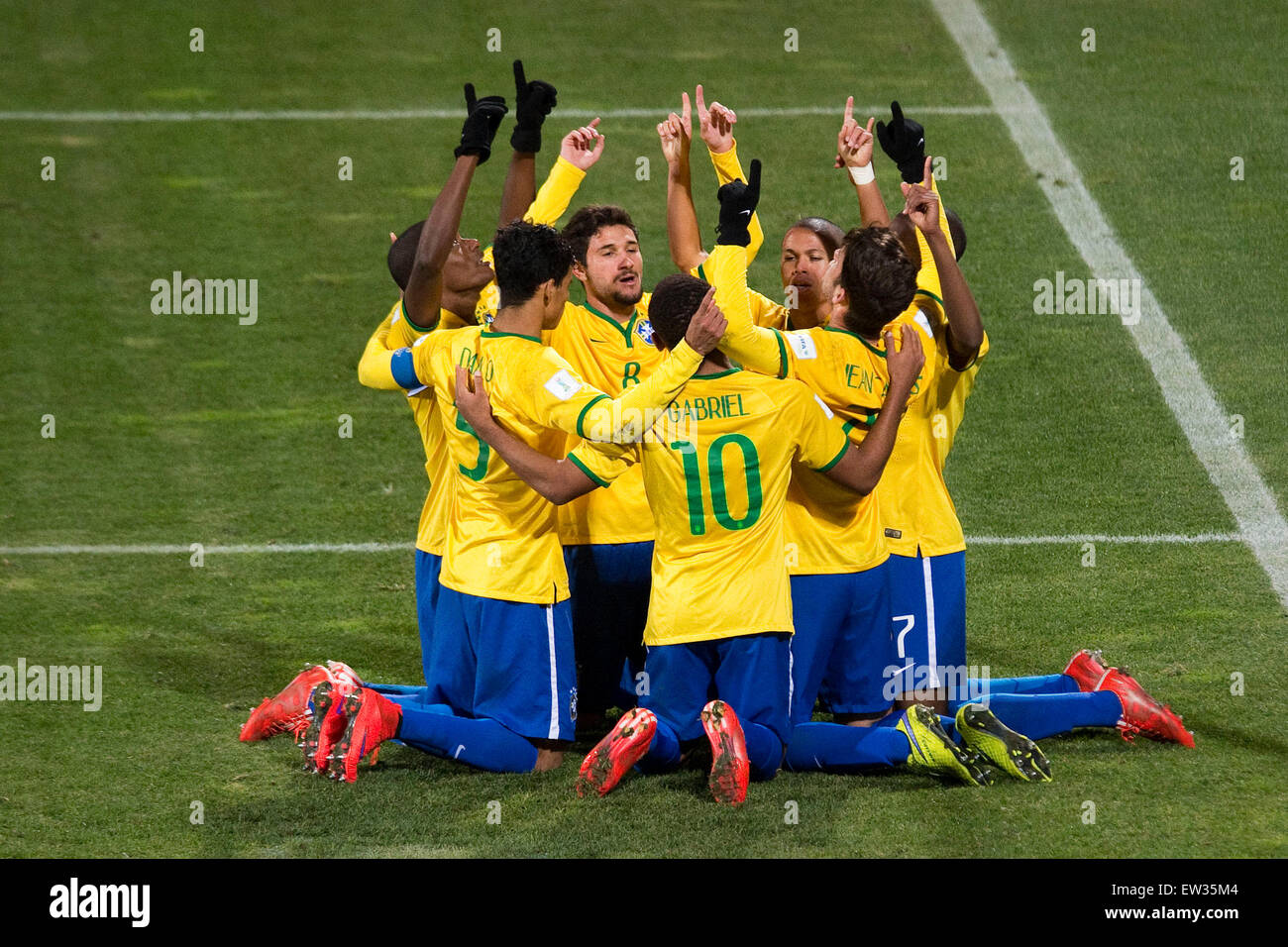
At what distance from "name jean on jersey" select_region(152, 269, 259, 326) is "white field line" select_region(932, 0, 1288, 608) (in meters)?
5.67

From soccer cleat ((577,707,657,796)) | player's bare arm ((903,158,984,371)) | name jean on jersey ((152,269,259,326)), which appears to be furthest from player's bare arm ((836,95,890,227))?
name jean on jersey ((152,269,259,326))

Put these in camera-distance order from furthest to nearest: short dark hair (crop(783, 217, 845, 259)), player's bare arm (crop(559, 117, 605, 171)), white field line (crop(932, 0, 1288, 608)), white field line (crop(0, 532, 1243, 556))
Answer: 1. white field line (crop(932, 0, 1288, 608))
2. white field line (crop(0, 532, 1243, 556))
3. player's bare arm (crop(559, 117, 605, 171))
4. short dark hair (crop(783, 217, 845, 259))

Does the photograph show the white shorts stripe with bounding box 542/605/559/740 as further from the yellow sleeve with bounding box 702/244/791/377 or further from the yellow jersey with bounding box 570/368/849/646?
the yellow sleeve with bounding box 702/244/791/377

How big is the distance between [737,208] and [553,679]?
1744 millimetres

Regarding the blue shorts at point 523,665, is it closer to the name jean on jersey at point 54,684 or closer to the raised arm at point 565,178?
the raised arm at point 565,178

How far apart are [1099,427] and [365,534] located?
425 centimetres

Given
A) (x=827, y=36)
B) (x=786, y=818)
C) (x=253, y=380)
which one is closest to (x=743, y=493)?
(x=786, y=818)

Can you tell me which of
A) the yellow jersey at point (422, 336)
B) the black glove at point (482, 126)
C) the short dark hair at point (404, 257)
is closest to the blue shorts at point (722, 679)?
the yellow jersey at point (422, 336)

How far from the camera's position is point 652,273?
1163 cm

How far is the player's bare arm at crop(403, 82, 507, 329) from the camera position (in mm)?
6043

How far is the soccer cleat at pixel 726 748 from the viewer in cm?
554

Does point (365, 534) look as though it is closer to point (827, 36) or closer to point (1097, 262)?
point (1097, 262)

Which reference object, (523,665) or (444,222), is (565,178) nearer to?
(444,222)

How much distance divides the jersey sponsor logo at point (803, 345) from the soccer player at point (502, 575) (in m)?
0.72
